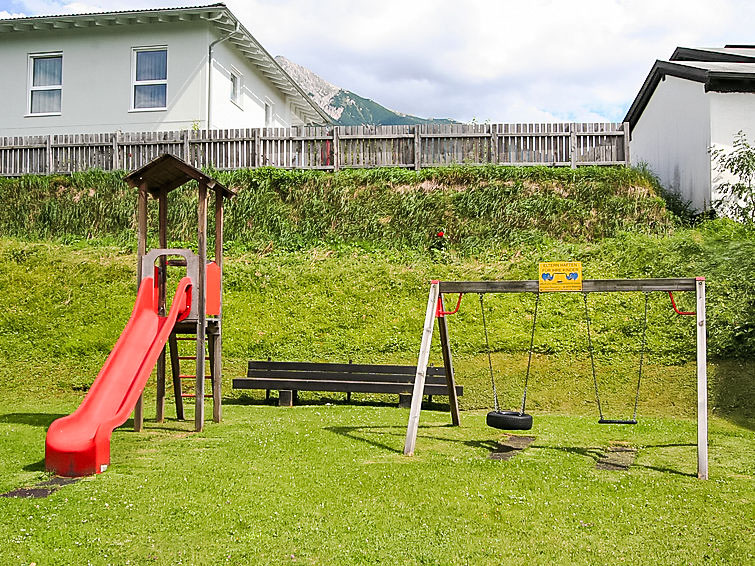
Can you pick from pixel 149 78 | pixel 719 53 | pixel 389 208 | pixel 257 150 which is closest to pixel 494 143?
pixel 389 208

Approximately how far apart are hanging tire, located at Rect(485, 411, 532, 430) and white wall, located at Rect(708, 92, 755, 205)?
12.1 m

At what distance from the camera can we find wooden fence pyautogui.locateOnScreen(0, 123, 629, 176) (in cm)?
1909

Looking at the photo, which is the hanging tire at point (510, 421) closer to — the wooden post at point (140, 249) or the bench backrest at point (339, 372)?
the bench backrest at point (339, 372)

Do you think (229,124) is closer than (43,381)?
No

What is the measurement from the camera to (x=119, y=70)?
76.3 feet

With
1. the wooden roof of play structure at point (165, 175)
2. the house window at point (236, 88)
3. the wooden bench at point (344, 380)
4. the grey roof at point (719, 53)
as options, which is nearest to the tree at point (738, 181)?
the grey roof at point (719, 53)

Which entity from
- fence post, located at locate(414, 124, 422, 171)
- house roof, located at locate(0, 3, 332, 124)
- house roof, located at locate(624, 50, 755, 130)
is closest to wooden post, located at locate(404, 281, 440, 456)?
fence post, located at locate(414, 124, 422, 171)

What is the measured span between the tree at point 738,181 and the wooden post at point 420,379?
11.4 metres

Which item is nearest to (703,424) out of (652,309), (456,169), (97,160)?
(652,309)

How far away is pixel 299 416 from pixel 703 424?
5.55 meters

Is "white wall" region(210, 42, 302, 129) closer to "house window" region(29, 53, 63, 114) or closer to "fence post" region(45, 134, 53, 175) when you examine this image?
"fence post" region(45, 134, 53, 175)

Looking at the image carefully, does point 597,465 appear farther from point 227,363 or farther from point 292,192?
point 292,192

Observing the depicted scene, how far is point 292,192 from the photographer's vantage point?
19219 mm

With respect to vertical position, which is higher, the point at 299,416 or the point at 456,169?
the point at 456,169
